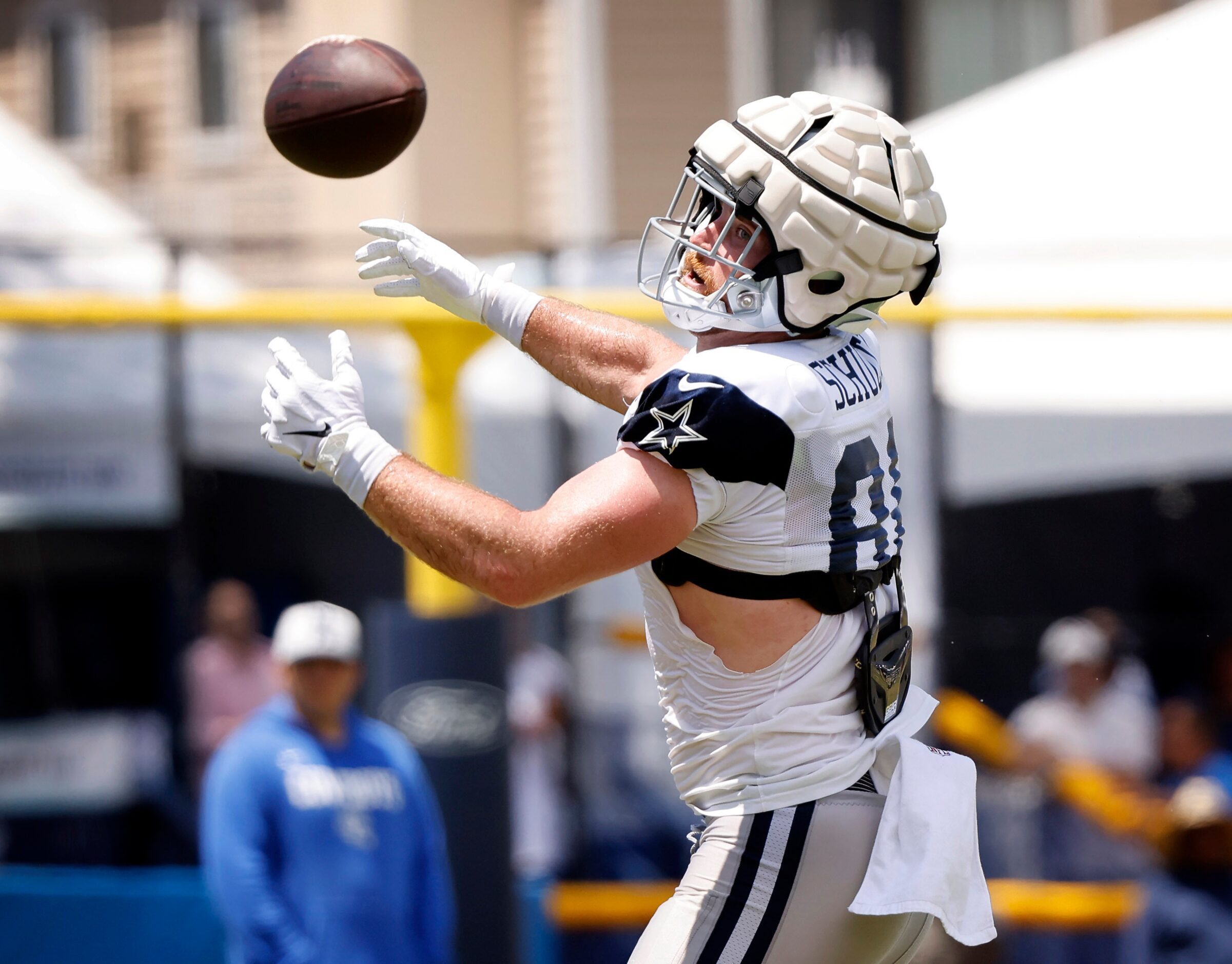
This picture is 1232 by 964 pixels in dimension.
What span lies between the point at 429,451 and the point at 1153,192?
295 centimetres

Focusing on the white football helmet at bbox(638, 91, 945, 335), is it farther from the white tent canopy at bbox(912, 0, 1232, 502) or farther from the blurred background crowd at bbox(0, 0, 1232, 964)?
the white tent canopy at bbox(912, 0, 1232, 502)

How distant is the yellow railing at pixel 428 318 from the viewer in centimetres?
482

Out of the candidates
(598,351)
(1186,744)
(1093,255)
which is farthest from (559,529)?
(1093,255)

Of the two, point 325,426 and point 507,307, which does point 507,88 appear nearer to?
point 507,307

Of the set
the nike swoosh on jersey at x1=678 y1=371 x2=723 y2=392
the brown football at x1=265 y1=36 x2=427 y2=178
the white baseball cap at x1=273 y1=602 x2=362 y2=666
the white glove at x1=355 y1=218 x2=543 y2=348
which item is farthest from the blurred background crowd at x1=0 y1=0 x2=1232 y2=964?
the nike swoosh on jersey at x1=678 y1=371 x2=723 y2=392

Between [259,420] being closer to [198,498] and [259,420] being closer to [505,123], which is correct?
[198,498]

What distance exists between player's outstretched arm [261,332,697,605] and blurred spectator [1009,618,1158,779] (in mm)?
4464

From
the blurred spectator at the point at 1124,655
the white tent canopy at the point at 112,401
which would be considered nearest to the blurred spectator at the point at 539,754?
the white tent canopy at the point at 112,401

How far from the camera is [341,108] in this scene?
279cm

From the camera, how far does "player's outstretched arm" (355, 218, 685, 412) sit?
103 inches

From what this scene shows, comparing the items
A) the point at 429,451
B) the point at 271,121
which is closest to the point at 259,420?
the point at 429,451

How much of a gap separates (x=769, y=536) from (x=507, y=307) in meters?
0.69

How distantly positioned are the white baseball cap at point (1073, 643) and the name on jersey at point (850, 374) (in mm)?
4385

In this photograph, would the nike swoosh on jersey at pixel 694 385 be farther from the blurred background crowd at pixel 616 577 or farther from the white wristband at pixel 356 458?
the blurred background crowd at pixel 616 577
